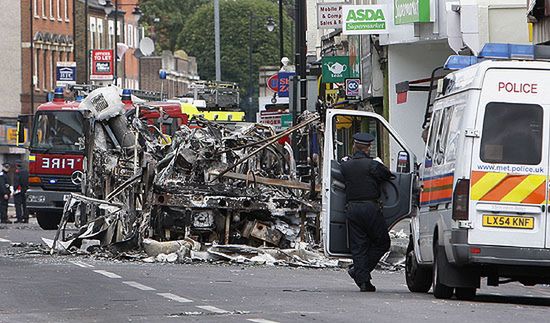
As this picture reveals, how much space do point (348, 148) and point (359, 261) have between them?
36.0 metres

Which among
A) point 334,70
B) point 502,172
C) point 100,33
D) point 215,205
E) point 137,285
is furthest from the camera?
point 100,33

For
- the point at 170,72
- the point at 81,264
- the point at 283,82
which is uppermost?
the point at 170,72

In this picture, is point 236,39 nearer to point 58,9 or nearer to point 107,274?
point 58,9

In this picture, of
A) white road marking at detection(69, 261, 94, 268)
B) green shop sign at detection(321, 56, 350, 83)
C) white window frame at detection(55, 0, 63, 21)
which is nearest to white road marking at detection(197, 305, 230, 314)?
white road marking at detection(69, 261, 94, 268)

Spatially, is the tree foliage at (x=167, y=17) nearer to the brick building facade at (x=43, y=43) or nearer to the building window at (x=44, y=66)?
the brick building facade at (x=43, y=43)

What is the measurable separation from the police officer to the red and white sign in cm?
5265

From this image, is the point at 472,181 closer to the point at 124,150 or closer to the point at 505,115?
the point at 505,115

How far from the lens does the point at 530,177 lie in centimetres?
1681

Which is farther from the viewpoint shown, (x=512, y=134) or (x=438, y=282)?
(x=438, y=282)

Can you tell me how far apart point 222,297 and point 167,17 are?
133642mm

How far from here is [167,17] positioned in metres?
150

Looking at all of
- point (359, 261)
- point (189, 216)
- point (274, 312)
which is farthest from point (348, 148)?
point (274, 312)

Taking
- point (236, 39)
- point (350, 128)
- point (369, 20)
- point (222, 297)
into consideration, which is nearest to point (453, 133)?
point (222, 297)

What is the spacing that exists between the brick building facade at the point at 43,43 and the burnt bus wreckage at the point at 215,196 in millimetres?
72652
